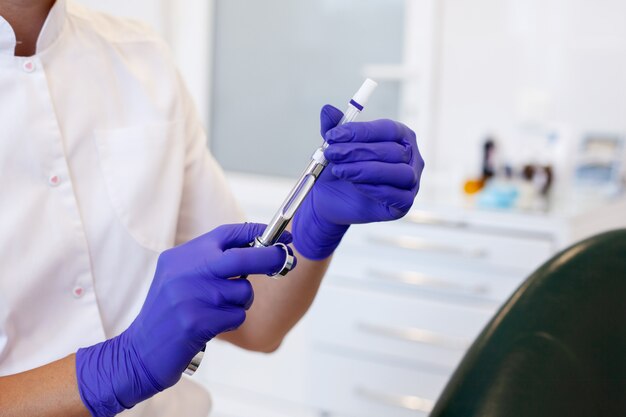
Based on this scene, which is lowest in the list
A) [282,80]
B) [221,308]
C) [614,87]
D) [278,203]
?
[278,203]

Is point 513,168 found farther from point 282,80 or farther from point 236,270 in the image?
point 236,270

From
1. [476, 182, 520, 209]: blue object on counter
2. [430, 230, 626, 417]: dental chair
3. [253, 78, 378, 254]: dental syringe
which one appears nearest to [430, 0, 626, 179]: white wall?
[476, 182, 520, 209]: blue object on counter

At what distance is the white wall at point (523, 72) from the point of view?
2.50m

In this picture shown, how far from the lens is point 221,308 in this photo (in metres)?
0.86

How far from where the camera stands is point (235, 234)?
3.01 ft

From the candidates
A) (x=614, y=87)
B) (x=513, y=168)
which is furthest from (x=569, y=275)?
(x=614, y=87)

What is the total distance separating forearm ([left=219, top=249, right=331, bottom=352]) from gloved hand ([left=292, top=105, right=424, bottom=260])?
6 cm

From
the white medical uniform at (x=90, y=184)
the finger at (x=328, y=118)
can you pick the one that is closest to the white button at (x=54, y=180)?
the white medical uniform at (x=90, y=184)

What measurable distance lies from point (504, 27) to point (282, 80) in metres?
0.82

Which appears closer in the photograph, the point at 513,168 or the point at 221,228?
the point at 221,228

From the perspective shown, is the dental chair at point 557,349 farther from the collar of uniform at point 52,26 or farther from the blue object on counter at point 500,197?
the blue object on counter at point 500,197

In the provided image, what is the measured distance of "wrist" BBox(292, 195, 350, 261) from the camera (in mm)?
1079

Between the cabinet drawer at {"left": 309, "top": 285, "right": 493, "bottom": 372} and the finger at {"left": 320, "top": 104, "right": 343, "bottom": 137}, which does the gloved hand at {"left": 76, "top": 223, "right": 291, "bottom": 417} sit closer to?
the finger at {"left": 320, "top": 104, "right": 343, "bottom": 137}

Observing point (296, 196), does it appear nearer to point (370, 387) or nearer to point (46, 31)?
point (46, 31)
